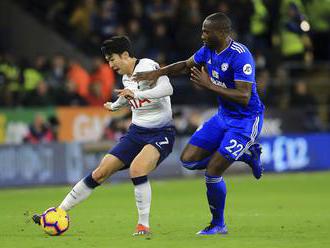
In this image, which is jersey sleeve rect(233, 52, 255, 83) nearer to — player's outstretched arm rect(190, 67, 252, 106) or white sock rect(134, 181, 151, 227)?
player's outstretched arm rect(190, 67, 252, 106)

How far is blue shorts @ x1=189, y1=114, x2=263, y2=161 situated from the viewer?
10.6 meters

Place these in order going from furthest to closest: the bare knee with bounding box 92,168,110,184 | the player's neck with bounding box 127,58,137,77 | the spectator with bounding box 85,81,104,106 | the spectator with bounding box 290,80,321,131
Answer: the spectator with bounding box 290,80,321,131 < the spectator with bounding box 85,81,104,106 < the player's neck with bounding box 127,58,137,77 < the bare knee with bounding box 92,168,110,184

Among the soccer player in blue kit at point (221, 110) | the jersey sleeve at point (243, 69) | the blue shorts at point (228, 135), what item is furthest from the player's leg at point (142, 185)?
the jersey sleeve at point (243, 69)

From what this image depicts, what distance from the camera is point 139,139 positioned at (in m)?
10.9

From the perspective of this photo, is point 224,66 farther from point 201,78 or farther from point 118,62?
point 118,62

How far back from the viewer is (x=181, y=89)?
2341 centimetres

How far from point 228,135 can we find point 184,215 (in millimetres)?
2961

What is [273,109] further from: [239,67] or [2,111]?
[239,67]

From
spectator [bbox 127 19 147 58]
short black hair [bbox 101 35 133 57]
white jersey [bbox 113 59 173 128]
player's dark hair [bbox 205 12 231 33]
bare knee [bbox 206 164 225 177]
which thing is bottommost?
bare knee [bbox 206 164 225 177]

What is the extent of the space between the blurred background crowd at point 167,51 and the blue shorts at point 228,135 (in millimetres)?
10751

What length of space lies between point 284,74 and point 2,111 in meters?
7.99

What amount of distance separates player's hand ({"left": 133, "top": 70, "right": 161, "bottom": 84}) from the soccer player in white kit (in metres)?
0.06

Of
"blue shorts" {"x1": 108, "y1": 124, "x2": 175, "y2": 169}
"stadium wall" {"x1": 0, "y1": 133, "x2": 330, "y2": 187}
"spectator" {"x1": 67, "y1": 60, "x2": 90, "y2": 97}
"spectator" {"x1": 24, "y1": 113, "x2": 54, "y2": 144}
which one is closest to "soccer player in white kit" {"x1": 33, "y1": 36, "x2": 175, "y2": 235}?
"blue shorts" {"x1": 108, "y1": 124, "x2": 175, "y2": 169}

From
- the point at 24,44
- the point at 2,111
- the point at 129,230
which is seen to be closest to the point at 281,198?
the point at 129,230
